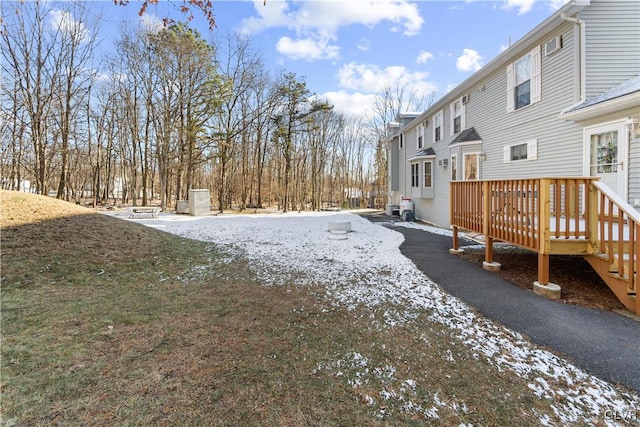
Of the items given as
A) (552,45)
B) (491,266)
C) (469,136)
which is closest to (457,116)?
(469,136)

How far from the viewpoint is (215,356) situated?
261 cm

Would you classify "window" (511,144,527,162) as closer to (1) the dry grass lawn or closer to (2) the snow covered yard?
(2) the snow covered yard

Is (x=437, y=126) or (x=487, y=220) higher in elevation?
(x=437, y=126)

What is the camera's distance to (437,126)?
13.6 meters

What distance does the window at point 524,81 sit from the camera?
7562 millimetres

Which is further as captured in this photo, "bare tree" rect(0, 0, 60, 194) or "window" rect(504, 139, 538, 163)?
"bare tree" rect(0, 0, 60, 194)

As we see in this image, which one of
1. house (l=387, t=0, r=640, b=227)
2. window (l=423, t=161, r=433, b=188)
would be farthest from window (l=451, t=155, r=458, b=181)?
window (l=423, t=161, r=433, b=188)

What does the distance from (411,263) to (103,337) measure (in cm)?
512

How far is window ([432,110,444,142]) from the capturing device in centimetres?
1324

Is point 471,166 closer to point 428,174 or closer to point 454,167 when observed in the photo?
point 454,167

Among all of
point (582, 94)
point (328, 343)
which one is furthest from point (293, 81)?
point (328, 343)

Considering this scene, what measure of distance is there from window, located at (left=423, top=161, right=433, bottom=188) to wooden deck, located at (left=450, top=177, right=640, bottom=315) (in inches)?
328

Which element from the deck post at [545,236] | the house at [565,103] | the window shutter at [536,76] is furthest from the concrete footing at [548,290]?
the window shutter at [536,76]

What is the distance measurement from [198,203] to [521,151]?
1432 centimetres
